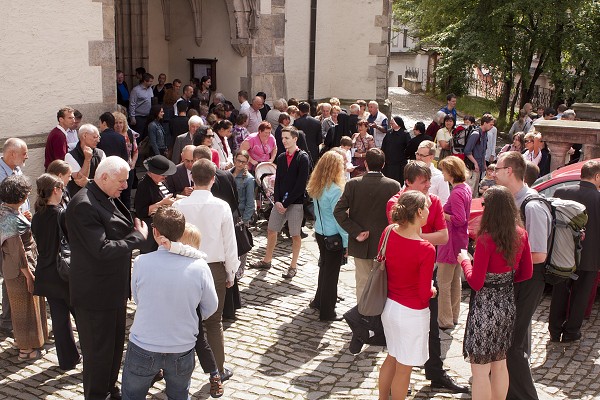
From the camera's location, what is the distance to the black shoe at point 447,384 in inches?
253

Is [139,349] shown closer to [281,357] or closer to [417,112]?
[281,357]

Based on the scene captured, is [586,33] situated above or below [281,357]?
above

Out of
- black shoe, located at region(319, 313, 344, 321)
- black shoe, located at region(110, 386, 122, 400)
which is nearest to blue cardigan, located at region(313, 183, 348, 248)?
black shoe, located at region(319, 313, 344, 321)

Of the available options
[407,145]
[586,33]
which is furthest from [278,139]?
[586,33]

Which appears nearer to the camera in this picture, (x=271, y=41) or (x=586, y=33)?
(x=271, y=41)

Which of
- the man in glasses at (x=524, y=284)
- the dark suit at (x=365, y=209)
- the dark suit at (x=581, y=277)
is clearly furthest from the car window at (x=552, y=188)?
the man in glasses at (x=524, y=284)

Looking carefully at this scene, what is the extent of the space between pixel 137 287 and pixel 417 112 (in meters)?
26.4

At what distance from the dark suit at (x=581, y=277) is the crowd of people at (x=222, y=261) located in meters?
0.02

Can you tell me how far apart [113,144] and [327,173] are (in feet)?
11.6

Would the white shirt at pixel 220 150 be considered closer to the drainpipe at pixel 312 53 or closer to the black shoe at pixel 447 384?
the black shoe at pixel 447 384

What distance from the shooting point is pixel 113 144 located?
1008 cm

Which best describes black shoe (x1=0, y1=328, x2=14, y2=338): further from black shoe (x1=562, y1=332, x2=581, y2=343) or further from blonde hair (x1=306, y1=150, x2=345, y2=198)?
black shoe (x1=562, y1=332, x2=581, y2=343)

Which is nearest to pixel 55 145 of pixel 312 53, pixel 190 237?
pixel 190 237

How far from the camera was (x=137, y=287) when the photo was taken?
16.1 ft
